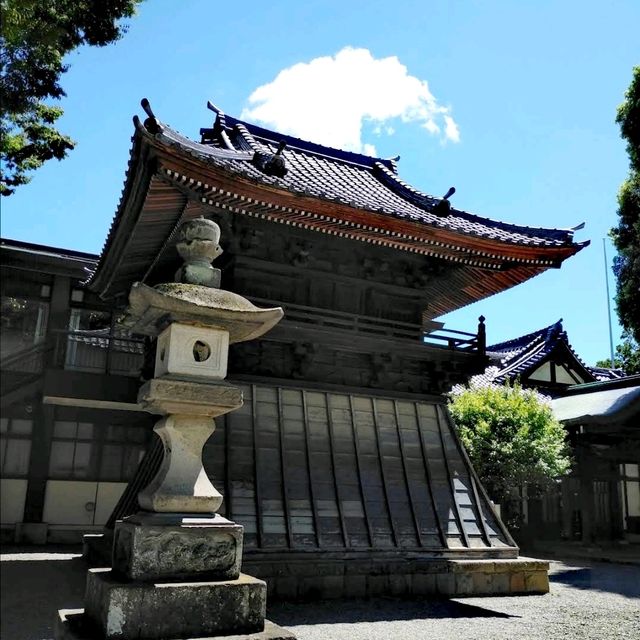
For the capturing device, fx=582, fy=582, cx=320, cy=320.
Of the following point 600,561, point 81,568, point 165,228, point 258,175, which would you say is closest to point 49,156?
point 165,228

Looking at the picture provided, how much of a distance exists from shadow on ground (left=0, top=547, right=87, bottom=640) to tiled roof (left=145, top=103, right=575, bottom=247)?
6.71 meters

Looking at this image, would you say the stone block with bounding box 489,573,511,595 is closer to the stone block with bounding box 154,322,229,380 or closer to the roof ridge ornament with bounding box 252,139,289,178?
the stone block with bounding box 154,322,229,380

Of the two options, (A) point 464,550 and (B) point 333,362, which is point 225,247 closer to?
(B) point 333,362

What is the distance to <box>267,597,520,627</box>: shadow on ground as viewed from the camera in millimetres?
7812

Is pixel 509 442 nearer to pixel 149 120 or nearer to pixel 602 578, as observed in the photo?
pixel 602 578

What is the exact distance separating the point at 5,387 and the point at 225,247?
8944 mm

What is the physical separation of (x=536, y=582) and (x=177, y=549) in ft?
25.5

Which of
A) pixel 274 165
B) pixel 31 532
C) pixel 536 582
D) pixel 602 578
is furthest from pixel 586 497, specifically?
pixel 31 532

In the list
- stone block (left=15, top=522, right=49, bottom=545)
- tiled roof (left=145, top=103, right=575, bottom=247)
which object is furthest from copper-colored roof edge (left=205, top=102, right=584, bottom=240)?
stone block (left=15, top=522, right=49, bottom=545)

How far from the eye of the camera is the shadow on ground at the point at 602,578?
1120 centimetres

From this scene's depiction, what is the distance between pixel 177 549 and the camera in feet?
16.4

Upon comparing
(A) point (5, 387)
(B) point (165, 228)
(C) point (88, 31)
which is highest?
(C) point (88, 31)

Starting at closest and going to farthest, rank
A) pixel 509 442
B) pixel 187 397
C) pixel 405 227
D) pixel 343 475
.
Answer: pixel 187 397 < pixel 343 475 < pixel 405 227 < pixel 509 442

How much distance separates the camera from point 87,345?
16.7 m
